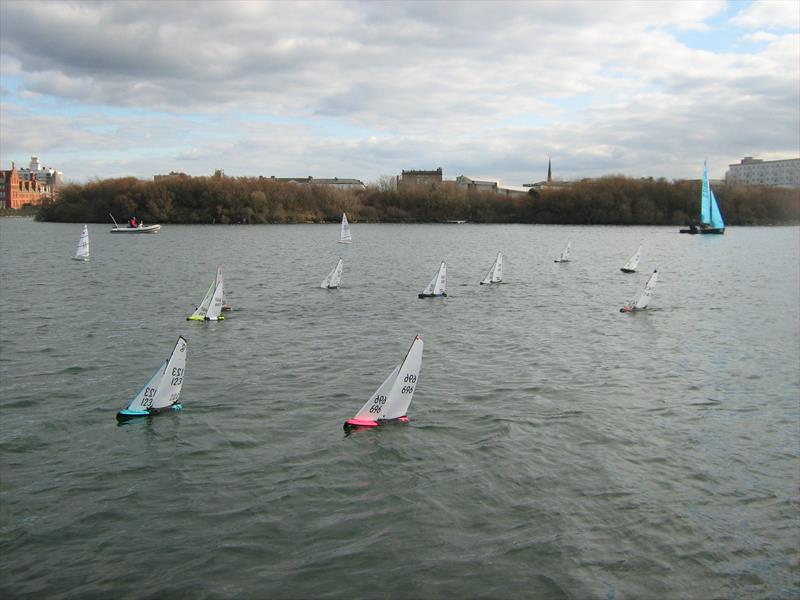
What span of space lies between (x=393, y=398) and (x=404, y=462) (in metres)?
2.17

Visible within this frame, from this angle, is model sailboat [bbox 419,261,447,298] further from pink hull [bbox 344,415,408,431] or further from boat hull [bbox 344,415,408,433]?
pink hull [bbox 344,415,408,431]

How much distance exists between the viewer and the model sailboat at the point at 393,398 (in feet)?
49.1

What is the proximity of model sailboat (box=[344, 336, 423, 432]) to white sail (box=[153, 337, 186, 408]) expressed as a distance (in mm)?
4166

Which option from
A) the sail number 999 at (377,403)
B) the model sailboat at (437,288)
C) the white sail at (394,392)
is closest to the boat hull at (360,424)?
the white sail at (394,392)

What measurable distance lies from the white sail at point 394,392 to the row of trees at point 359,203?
13889cm

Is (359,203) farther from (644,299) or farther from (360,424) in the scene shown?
(360,424)

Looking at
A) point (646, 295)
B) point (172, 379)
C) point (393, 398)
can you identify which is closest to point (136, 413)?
point (172, 379)

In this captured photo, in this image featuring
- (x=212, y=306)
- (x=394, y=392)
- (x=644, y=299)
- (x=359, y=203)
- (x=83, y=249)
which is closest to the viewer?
(x=394, y=392)

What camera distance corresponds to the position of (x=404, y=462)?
1322cm

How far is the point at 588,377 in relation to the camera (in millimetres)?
19969

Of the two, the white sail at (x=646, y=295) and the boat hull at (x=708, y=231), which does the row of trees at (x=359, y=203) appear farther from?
the white sail at (x=646, y=295)

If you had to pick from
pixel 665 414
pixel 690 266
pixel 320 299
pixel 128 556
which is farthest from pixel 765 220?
pixel 128 556

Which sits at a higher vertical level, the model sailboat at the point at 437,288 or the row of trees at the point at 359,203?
the row of trees at the point at 359,203

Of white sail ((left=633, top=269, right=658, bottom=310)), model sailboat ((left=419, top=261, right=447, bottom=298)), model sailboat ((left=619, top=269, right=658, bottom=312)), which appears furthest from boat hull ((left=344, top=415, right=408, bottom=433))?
model sailboat ((left=419, top=261, right=447, bottom=298))
